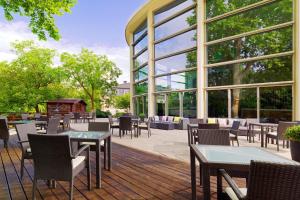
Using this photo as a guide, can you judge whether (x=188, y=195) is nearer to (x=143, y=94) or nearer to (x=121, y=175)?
(x=121, y=175)

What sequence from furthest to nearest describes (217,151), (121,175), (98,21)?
(98,21) < (121,175) < (217,151)

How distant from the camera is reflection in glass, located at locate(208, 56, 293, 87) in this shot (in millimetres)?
11188

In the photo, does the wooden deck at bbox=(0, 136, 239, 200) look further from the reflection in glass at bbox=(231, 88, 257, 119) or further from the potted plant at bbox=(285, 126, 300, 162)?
the reflection in glass at bbox=(231, 88, 257, 119)

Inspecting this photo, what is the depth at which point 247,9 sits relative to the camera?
12.8 metres

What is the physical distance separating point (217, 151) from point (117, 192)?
1.62 m

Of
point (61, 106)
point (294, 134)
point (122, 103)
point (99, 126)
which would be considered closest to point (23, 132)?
point (99, 126)

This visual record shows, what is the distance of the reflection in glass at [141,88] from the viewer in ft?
68.3

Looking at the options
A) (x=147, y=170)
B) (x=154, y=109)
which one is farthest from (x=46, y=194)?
(x=154, y=109)

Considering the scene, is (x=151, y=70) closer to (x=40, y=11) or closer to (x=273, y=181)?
(x=40, y=11)

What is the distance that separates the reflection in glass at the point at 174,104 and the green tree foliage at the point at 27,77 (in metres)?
13.5

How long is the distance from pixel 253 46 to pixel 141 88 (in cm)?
1141

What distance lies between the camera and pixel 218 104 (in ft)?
45.9

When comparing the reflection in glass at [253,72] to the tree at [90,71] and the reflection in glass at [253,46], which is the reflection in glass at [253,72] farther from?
the tree at [90,71]

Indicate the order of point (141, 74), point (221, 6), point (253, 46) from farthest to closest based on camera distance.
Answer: point (141, 74)
point (221, 6)
point (253, 46)
